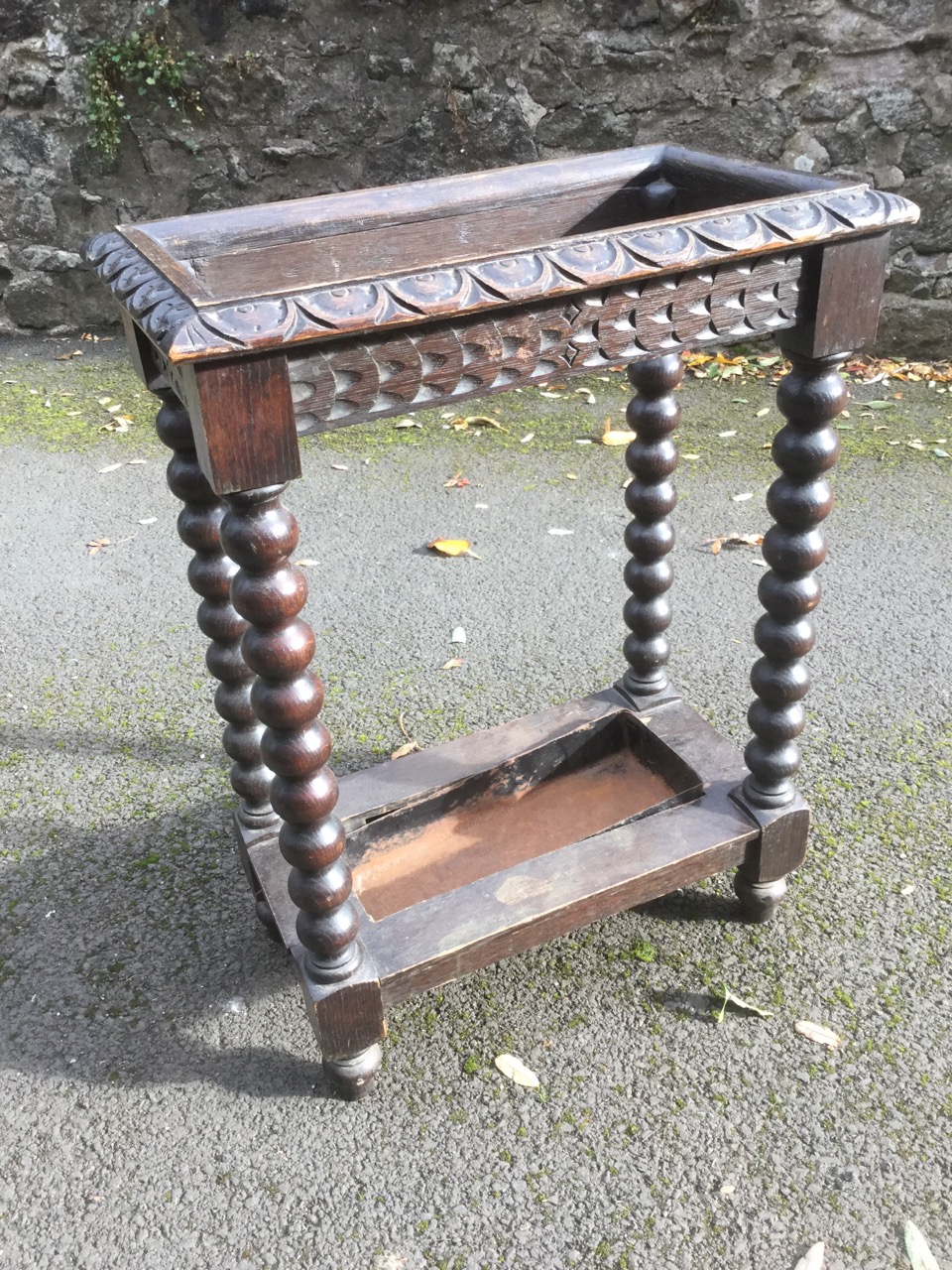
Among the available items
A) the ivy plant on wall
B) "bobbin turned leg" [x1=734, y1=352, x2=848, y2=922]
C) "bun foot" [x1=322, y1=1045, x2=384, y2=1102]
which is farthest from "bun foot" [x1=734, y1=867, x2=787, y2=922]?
the ivy plant on wall

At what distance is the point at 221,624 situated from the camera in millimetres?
1839

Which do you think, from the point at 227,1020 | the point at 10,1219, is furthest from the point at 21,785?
the point at 10,1219

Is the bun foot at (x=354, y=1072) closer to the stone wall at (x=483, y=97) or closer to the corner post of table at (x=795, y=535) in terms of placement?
the corner post of table at (x=795, y=535)

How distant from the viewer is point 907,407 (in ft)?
13.7

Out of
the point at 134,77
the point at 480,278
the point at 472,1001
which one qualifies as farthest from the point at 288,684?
the point at 134,77

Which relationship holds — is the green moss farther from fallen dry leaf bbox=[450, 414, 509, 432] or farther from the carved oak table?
the carved oak table

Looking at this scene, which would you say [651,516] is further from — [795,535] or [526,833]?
[526,833]

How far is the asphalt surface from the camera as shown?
1552 mm

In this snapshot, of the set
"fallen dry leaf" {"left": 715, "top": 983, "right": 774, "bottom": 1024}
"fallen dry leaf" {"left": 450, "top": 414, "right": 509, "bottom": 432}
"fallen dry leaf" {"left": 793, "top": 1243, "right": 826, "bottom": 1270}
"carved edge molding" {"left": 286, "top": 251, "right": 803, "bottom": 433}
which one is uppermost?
"carved edge molding" {"left": 286, "top": 251, "right": 803, "bottom": 433}

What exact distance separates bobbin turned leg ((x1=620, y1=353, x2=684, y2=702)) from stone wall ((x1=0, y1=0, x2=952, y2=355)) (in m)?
2.63

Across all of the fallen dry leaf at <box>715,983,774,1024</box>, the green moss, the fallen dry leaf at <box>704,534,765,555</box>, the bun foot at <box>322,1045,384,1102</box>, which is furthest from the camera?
the green moss

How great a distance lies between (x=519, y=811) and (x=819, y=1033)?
663mm

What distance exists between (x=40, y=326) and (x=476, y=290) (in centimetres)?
437

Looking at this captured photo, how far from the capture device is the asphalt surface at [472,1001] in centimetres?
155
